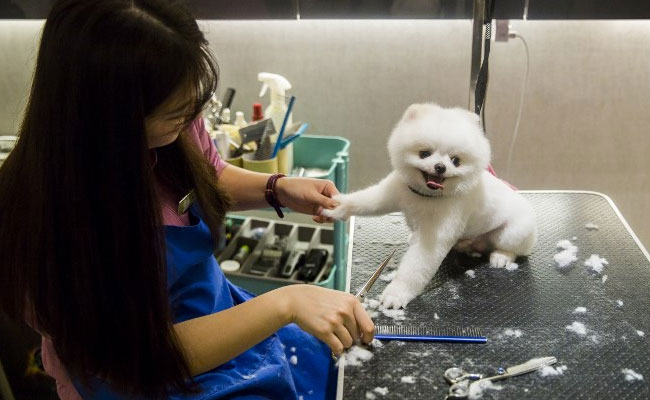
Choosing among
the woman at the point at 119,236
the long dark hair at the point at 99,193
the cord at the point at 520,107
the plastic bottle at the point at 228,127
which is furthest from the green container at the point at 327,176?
the long dark hair at the point at 99,193

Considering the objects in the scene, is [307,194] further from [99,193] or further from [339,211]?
[99,193]

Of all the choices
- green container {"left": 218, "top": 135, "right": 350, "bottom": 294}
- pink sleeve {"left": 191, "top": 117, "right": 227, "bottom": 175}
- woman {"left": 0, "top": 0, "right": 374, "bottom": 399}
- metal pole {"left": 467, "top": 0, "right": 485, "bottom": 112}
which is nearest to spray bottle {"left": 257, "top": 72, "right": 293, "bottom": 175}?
green container {"left": 218, "top": 135, "right": 350, "bottom": 294}

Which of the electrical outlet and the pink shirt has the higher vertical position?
the electrical outlet

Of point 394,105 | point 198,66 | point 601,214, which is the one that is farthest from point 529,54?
point 198,66

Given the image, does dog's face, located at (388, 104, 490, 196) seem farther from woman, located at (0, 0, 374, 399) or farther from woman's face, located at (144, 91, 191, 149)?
woman's face, located at (144, 91, 191, 149)

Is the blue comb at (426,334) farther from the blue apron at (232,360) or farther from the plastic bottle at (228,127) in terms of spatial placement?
the plastic bottle at (228,127)

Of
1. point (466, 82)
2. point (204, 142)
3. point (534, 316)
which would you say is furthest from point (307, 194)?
point (466, 82)

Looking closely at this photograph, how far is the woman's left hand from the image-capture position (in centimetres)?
98

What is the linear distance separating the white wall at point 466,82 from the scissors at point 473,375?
40.9 inches

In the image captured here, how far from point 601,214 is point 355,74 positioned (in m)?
0.82

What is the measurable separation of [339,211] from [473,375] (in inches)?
15.4

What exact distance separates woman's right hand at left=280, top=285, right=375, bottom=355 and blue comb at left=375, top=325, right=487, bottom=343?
70 mm

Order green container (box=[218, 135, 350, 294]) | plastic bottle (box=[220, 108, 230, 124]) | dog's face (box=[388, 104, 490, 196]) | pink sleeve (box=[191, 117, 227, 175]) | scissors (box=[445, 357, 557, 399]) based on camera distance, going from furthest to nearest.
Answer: plastic bottle (box=[220, 108, 230, 124]), green container (box=[218, 135, 350, 294]), pink sleeve (box=[191, 117, 227, 175]), dog's face (box=[388, 104, 490, 196]), scissors (box=[445, 357, 557, 399])

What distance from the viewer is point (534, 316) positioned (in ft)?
2.68
